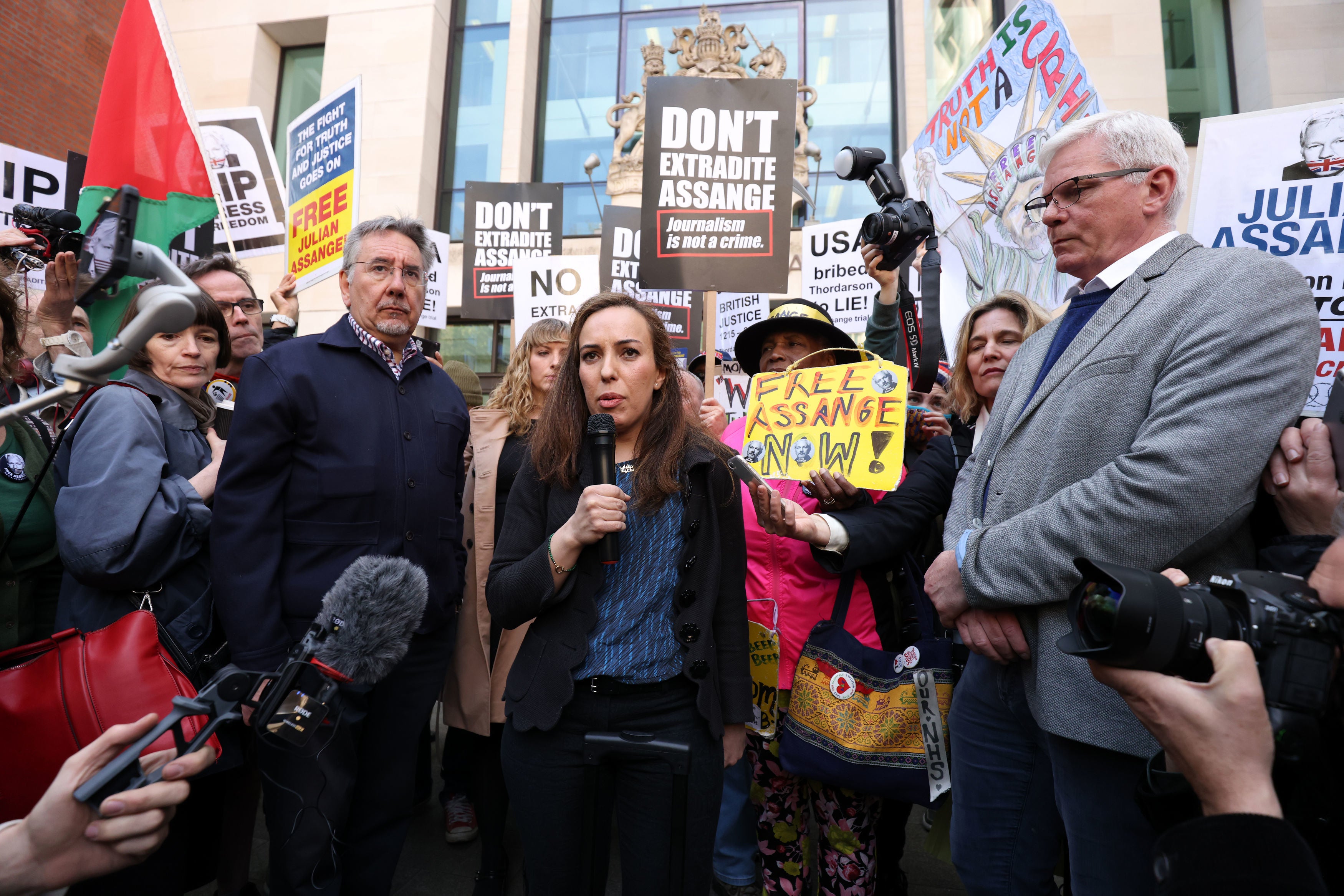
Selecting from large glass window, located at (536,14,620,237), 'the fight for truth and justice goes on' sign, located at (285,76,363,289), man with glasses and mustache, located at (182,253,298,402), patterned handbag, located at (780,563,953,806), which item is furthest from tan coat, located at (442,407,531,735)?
large glass window, located at (536,14,620,237)

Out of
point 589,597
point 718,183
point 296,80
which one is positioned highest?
point 296,80

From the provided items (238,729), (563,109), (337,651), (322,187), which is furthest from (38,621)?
(563,109)

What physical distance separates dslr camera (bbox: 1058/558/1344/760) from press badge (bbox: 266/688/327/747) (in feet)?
4.10

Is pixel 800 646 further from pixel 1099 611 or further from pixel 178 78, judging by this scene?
pixel 178 78

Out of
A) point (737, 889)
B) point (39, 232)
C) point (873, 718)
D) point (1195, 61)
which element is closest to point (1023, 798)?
point (873, 718)

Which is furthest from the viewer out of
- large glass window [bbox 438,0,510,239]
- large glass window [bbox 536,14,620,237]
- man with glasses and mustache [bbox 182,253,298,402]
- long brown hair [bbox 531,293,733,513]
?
large glass window [bbox 438,0,510,239]

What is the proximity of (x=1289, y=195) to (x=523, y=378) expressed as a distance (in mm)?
3187

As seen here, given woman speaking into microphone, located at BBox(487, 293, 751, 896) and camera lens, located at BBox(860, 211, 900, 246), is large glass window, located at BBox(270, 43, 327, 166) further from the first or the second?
woman speaking into microphone, located at BBox(487, 293, 751, 896)

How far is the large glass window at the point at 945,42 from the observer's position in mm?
10305

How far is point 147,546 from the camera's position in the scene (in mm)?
2109

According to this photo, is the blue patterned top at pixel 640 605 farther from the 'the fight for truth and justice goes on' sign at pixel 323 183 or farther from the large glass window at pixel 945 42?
the large glass window at pixel 945 42

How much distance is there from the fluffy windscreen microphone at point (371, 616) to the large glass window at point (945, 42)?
11.1 m

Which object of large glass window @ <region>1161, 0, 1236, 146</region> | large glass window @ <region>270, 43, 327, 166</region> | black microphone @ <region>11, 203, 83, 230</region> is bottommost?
black microphone @ <region>11, 203, 83, 230</region>

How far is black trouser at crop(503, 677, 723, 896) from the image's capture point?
5.98ft
